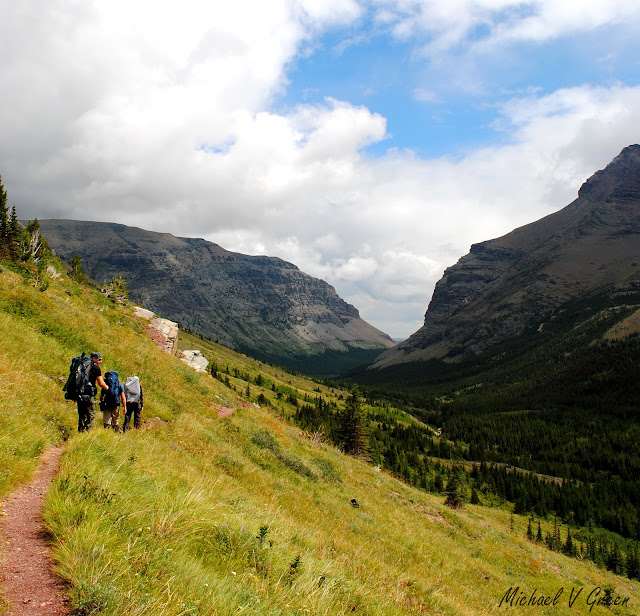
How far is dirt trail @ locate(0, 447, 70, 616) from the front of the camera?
13.5 ft

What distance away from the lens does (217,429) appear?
17656mm

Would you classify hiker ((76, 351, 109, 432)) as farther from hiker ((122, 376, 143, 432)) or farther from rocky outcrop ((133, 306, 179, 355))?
rocky outcrop ((133, 306, 179, 355))

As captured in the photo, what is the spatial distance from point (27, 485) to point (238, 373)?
190567mm

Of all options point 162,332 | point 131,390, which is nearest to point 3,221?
point 162,332

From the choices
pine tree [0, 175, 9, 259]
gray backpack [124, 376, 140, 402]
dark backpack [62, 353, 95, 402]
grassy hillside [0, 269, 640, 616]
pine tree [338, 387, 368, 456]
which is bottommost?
pine tree [338, 387, 368, 456]

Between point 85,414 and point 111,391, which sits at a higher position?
point 111,391

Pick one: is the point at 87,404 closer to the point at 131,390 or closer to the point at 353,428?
the point at 131,390

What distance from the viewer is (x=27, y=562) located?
4.82 metres

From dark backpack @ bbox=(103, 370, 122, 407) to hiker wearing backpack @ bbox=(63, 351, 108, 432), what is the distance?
76 cm

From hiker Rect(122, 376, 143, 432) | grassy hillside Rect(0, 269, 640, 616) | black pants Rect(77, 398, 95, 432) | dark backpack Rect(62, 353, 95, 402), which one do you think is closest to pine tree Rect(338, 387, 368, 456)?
grassy hillside Rect(0, 269, 640, 616)

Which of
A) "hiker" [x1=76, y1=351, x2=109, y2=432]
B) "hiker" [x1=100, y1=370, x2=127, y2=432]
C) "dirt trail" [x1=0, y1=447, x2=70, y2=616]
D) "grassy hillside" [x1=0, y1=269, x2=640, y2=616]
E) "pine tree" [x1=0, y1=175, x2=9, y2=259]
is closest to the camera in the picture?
"dirt trail" [x1=0, y1=447, x2=70, y2=616]

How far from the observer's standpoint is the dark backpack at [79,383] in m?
10.9

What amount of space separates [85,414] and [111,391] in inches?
53.8

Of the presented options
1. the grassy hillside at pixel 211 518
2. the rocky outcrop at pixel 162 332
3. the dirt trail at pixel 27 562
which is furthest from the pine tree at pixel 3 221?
the dirt trail at pixel 27 562
